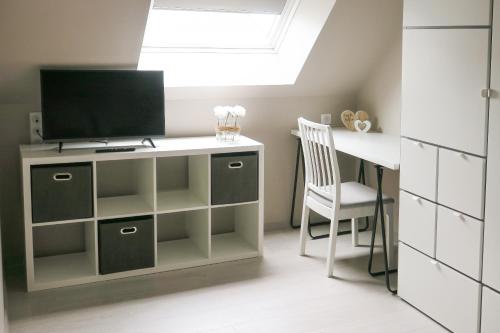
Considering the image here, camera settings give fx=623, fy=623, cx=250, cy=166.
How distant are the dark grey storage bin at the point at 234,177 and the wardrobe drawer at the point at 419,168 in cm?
98

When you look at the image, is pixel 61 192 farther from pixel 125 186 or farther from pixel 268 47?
pixel 268 47

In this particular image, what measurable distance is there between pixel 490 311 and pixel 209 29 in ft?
8.10

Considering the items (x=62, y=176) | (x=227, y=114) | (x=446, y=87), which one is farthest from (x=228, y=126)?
(x=446, y=87)

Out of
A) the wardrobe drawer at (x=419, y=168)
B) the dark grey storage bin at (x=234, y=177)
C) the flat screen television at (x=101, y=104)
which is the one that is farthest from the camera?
the dark grey storage bin at (x=234, y=177)

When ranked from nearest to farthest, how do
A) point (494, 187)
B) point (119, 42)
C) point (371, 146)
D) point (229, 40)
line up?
point (494, 187) < point (119, 42) < point (371, 146) < point (229, 40)

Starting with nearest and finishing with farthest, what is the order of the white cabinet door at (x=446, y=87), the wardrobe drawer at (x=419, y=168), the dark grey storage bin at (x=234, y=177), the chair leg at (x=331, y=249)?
the white cabinet door at (x=446, y=87) → the wardrobe drawer at (x=419, y=168) → the chair leg at (x=331, y=249) → the dark grey storage bin at (x=234, y=177)

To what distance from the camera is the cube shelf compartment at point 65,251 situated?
3475 mm

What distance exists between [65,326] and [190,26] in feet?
6.71

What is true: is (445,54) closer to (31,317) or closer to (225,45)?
(225,45)

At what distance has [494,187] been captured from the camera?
98.7 inches

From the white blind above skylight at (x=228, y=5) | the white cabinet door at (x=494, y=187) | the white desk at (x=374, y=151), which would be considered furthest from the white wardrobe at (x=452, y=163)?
the white blind above skylight at (x=228, y=5)

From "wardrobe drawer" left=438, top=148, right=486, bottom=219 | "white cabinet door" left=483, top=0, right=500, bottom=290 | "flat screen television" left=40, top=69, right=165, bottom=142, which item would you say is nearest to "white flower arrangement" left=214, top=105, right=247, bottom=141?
"flat screen television" left=40, top=69, right=165, bottom=142

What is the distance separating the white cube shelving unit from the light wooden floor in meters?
0.12

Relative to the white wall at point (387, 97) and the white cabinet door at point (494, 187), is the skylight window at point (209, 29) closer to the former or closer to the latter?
the white wall at point (387, 97)
